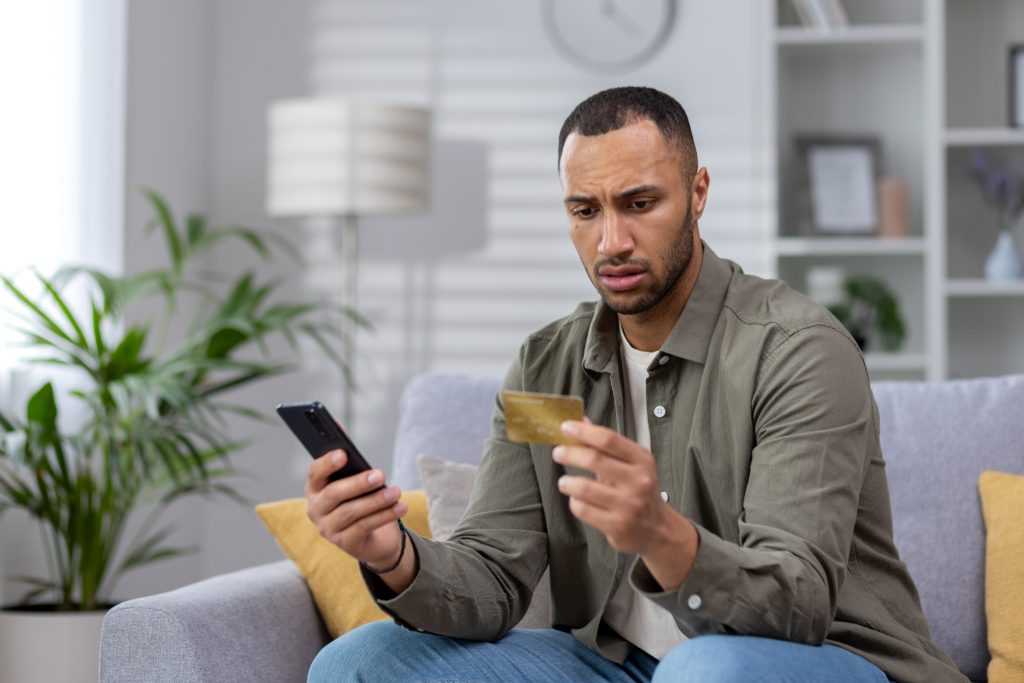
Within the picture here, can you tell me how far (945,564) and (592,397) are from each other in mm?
674

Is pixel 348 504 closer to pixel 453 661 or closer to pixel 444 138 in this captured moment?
pixel 453 661

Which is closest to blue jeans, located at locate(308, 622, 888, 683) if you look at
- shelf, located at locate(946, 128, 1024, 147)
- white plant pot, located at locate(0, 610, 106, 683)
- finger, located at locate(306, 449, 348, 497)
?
finger, located at locate(306, 449, 348, 497)

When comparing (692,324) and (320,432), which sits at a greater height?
(692,324)

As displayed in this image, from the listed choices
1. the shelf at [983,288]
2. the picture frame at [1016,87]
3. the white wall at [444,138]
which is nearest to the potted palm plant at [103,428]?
the white wall at [444,138]

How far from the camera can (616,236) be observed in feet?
5.11

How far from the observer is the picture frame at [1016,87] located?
11.7 feet

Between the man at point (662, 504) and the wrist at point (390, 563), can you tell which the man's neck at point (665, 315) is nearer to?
the man at point (662, 504)

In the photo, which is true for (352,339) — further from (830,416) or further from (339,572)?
(830,416)

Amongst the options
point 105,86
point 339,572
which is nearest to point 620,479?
point 339,572

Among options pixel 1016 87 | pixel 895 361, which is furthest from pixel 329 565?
pixel 1016 87

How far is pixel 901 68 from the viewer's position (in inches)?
145

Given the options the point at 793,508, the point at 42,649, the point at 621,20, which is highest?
the point at 621,20

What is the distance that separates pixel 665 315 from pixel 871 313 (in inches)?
79.8

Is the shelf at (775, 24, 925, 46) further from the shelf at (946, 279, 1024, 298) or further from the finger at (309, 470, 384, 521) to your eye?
the finger at (309, 470, 384, 521)
